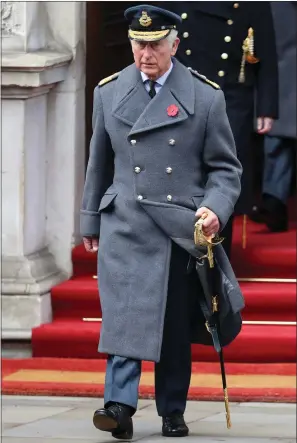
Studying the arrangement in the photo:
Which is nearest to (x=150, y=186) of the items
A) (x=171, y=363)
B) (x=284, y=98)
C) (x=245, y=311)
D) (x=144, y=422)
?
(x=171, y=363)

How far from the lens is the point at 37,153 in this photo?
404 inches

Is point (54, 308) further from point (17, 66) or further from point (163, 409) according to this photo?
point (163, 409)

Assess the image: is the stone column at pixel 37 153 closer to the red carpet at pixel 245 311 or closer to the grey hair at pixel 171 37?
the red carpet at pixel 245 311

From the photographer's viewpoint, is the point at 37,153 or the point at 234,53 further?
the point at 37,153

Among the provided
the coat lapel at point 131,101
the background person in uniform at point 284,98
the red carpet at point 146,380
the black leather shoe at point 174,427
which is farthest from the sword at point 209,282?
the background person in uniform at point 284,98

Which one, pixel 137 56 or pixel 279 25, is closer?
pixel 137 56

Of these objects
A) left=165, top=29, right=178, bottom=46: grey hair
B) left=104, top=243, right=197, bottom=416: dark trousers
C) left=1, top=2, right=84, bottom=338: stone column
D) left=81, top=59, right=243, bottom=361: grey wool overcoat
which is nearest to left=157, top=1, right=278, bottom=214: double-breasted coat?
left=1, top=2, right=84, bottom=338: stone column

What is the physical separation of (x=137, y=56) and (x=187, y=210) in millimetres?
694

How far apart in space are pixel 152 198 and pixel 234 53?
7.13 feet

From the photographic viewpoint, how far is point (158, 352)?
25.6 ft

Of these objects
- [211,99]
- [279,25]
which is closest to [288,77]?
[279,25]

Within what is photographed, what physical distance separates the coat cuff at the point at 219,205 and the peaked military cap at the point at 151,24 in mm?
712

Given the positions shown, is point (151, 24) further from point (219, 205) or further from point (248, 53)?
point (248, 53)

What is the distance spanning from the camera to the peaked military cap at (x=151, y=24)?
303 inches
